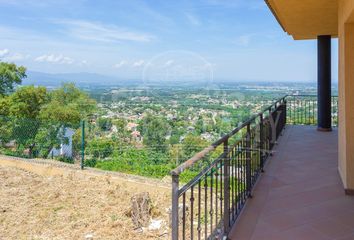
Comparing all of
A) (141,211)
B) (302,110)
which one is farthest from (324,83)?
(141,211)

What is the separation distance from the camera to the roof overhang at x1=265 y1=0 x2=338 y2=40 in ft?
14.7

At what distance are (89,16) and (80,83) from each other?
11267mm

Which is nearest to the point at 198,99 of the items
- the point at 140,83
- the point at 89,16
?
the point at 140,83

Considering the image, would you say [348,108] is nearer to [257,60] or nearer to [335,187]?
[335,187]

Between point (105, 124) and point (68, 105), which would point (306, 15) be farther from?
point (68, 105)

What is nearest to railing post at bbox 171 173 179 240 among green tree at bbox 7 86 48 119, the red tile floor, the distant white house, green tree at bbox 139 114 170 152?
the red tile floor

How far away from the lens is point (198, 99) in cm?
823

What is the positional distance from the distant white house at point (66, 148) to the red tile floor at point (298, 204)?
17.2ft

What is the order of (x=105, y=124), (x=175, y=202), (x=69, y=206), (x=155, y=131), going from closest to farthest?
(x=175, y=202) → (x=69, y=206) → (x=155, y=131) → (x=105, y=124)

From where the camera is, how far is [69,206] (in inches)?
221

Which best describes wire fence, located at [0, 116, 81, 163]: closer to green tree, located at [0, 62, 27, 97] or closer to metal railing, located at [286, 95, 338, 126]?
metal railing, located at [286, 95, 338, 126]

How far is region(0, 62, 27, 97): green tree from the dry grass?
9.29m

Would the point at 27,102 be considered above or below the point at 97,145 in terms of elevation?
above

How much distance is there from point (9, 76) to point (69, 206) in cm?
1223
